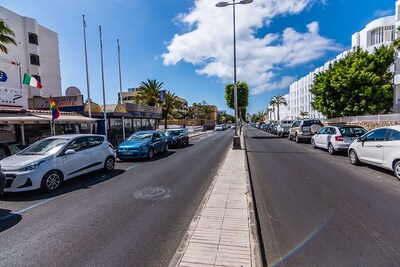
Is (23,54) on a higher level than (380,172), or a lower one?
higher

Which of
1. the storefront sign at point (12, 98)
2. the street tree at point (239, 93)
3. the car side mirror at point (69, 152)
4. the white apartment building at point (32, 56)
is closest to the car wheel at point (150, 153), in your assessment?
the car side mirror at point (69, 152)

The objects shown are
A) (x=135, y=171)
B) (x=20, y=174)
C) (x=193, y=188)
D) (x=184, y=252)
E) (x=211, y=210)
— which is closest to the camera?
(x=184, y=252)

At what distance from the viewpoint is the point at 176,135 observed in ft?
64.2

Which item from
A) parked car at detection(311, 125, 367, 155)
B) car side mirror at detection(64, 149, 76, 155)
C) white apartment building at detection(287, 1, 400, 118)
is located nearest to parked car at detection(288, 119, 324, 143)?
parked car at detection(311, 125, 367, 155)

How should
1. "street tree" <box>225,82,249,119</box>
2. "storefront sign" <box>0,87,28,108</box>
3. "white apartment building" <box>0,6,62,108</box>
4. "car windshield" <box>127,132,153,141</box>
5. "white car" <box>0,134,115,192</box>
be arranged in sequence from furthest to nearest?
"street tree" <box>225,82,249,119</box> < "white apartment building" <box>0,6,62,108</box> < "storefront sign" <box>0,87,28,108</box> < "car windshield" <box>127,132,153,141</box> < "white car" <box>0,134,115,192</box>

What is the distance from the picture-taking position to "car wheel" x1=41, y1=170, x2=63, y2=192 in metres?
6.53

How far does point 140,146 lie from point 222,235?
9.13 meters

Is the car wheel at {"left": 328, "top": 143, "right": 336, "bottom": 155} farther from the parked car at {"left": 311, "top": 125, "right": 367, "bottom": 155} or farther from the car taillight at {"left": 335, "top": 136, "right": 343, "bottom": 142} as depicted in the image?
the car taillight at {"left": 335, "top": 136, "right": 343, "bottom": 142}

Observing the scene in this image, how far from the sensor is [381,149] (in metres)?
7.84

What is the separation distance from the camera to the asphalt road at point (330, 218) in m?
3.28

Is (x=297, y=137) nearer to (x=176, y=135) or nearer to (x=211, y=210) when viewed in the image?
(x=176, y=135)

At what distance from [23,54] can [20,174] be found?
32313 mm


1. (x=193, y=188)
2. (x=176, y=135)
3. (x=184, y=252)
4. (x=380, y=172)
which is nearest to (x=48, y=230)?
(x=184, y=252)

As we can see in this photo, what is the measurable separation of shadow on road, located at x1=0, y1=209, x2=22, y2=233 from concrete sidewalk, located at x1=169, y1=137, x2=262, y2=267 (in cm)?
358
